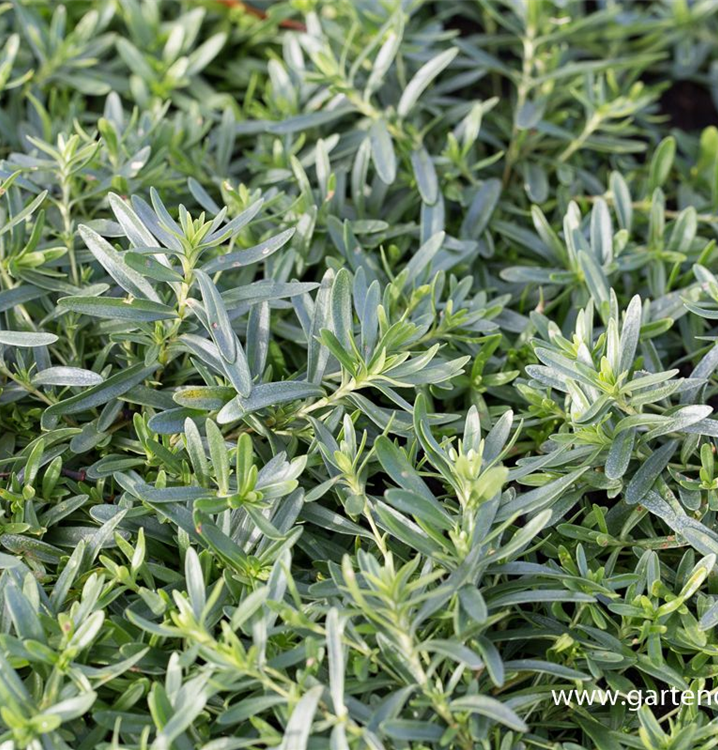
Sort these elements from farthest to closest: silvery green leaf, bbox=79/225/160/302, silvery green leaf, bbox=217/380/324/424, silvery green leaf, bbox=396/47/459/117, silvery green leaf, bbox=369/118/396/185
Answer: silvery green leaf, bbox=396/47/459/117 < silvery green leaf, bbox=369/118/396/185 < silvery green leaf, bbox=79/225/160/302 < silvery green leaf, bbox=217/380/324/424

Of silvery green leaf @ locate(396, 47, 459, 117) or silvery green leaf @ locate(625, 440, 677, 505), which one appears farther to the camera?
silvery green leaf @ locate(396, 47, 459, 117)

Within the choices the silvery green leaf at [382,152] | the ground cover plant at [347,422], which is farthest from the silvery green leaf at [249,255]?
the silvery green leaf at [382,152]

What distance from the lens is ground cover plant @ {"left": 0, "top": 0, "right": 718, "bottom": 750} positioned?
4.45 feet

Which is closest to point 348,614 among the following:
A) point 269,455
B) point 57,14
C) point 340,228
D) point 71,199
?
point 269,455

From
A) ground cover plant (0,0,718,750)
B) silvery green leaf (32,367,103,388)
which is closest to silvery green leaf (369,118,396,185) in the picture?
ground cover plant (0,0,718,750)

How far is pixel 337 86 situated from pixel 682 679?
54.9 inches

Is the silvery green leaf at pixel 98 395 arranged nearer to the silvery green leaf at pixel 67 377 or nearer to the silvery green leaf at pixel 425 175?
the silvery green leaf at pixel 67 377

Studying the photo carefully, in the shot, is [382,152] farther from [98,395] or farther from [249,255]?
[98,395]

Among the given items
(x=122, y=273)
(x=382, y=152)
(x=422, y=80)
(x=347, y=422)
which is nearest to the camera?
(x=347, y=422)

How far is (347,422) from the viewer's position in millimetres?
1509

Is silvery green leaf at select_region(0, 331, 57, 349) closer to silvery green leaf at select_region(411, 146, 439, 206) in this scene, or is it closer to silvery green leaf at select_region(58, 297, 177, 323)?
silvery green leaf at select_region(58, 297, 177, 323)

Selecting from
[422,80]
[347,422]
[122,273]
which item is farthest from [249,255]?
[422,80]

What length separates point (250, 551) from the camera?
5.01ft

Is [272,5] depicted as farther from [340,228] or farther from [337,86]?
[340,228]
